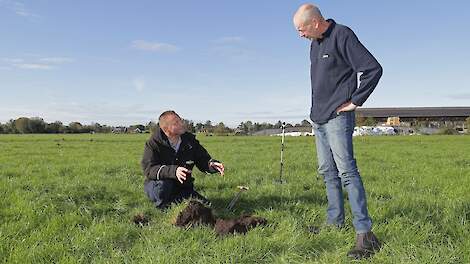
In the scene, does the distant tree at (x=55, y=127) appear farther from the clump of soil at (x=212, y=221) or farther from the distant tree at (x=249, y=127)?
the clump of soil at (x=212, y=221)

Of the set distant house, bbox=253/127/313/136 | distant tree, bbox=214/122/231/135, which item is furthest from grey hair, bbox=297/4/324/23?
distant tree, bbox=214/122/231/135

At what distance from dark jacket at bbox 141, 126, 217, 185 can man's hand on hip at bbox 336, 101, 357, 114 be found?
2.55m

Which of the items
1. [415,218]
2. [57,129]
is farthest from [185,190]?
[57,129]

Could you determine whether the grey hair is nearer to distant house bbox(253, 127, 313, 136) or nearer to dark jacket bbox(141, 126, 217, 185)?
dark jacket bbox(141, 126, 217, 185)

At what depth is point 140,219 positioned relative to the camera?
5574 millimetres

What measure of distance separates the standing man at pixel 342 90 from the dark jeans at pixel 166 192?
2522mm

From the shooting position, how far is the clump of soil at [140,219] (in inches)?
214

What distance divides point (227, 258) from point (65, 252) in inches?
60.2

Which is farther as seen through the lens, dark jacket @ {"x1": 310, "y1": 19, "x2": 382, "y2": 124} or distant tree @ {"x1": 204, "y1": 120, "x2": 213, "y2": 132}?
distant tree @ {"x1": 204, "y1": 120, "x2": 213, "y2": 132}

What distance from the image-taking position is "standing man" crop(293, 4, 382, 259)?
408 cm

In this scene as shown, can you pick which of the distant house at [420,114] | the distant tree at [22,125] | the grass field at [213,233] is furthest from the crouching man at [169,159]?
the distant house at [420,114]

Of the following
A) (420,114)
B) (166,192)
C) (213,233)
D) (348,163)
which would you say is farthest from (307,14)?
(420,114)

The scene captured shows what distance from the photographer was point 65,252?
420 cm

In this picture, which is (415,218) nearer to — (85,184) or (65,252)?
(65,252)
